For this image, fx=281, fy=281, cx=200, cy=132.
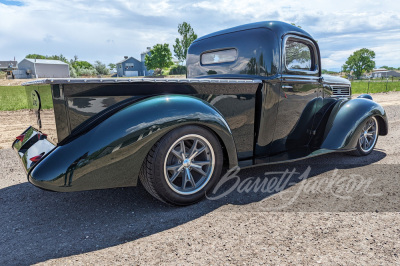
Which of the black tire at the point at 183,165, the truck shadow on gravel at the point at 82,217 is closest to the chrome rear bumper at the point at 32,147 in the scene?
the truck shadow on gravel at the point at 82,217

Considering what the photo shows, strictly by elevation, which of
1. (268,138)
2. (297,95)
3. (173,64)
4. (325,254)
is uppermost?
(173,64)

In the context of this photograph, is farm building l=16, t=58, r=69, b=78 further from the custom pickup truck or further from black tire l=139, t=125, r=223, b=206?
black tire l=139, t=125, r=223, b=206

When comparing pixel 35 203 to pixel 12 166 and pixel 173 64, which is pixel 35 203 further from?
pixel 173 64

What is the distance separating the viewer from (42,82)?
228cm

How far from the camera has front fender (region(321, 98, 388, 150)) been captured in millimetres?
3879

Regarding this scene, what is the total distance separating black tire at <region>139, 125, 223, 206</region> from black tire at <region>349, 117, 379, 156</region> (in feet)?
8.99

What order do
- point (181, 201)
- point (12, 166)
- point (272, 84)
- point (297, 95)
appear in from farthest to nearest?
point (12, 166)
point (297, 95)
point (272, 84)
point (181, 201)

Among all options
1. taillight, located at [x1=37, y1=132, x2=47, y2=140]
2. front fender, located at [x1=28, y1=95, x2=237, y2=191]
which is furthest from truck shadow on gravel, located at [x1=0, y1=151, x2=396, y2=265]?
taillight, located at [x1=37, y1=132, x2=47, y2=140]

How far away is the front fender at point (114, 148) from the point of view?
2252 mm

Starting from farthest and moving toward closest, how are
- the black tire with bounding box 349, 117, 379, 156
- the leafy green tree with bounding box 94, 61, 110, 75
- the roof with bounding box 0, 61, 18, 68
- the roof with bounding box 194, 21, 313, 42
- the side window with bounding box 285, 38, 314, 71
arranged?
the roof with bounding box 0, 61, 18, 68 → the leafy green tree with bounding box 94, 61, 110, 75 → the black tire with bounding box 349, 117, 379, 156 → the side window with bounding box 285, 38, 314, 71 → the roof with bounding box 194, 21, 313, 42

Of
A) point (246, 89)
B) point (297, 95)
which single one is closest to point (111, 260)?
point (246, 89)

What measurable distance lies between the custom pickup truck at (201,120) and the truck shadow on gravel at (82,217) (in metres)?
0.23

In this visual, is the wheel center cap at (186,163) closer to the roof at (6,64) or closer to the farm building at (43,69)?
the farm building at (43,69)

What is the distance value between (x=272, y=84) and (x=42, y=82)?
2.42m
